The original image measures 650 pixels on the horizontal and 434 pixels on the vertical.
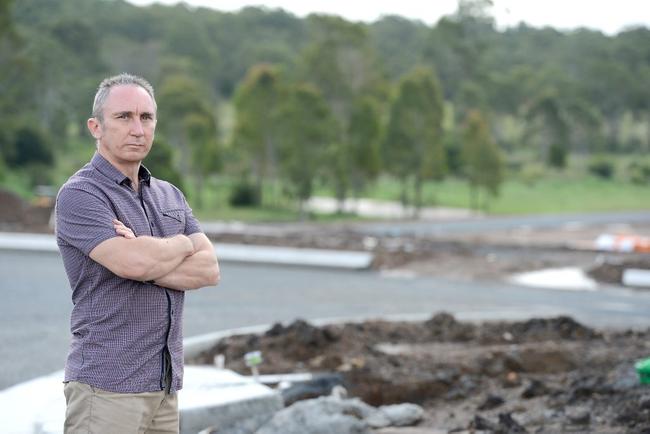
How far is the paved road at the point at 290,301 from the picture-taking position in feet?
35.9

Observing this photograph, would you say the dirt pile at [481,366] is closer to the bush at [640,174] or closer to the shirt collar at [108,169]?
the shirt collar at [108,169]

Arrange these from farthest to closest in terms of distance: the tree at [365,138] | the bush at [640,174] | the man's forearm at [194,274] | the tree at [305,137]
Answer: the bush at [640,174]
the tree at [365,138]
the tree at [305,137]
the man's forearm at [194,274]

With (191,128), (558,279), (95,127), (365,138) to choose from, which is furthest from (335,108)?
(95,127)

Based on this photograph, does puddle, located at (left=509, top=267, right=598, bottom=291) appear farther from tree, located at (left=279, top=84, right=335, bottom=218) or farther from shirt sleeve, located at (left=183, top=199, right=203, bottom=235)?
tree, located at (left=279, top=84, right=335, bottom=218)

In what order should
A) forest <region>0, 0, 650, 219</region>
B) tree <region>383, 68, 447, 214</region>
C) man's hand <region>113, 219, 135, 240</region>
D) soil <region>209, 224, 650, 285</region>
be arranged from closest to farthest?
man's hand <region>113, 219, 135, 240</region>
soil <region>209, 224, 650, 285</region>
tree <region>383, 68, 447, 214</region>
forest <region>0, 0, 650, 219</region>

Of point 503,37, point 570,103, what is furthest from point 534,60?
point 570,103

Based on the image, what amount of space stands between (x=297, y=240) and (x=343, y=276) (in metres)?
4.02

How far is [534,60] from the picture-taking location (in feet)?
408

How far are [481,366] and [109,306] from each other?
5478mm

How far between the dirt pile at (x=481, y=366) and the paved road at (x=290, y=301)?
166cm

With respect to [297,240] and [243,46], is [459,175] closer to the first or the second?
[243,46]

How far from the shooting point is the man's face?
4031 mm

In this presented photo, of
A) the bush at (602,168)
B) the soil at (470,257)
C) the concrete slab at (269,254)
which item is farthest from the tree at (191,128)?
the bush at (602,168)

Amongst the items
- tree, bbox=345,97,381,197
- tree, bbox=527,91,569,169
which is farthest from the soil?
tree, bbox=527,91,569,169
